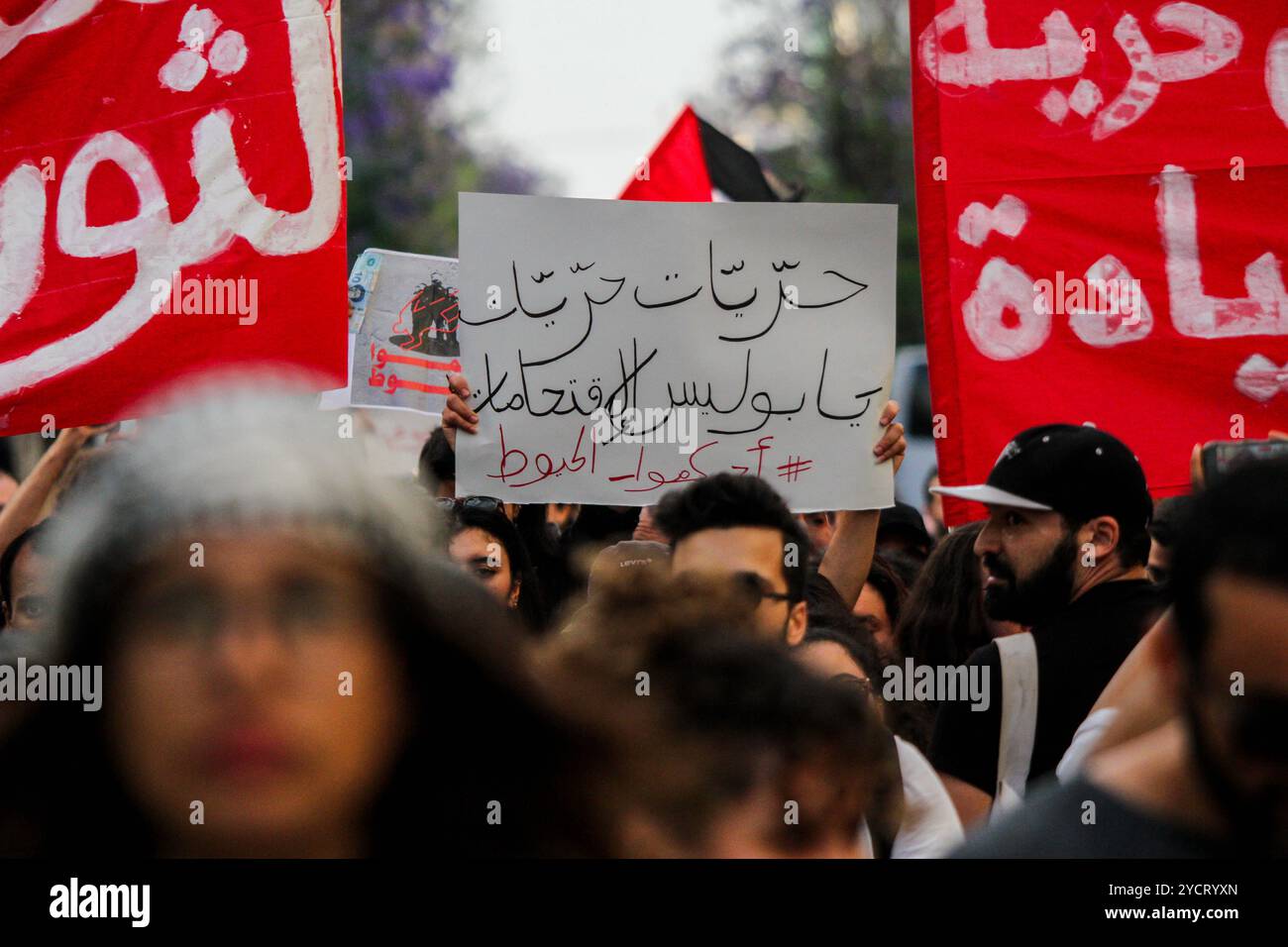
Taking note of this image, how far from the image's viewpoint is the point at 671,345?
13.9 feet

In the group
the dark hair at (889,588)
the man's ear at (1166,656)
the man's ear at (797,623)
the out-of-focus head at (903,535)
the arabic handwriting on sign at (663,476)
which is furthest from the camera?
the out-of-focus head at (903,535)

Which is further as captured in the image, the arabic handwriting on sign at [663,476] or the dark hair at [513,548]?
the dark hair at [513,548]

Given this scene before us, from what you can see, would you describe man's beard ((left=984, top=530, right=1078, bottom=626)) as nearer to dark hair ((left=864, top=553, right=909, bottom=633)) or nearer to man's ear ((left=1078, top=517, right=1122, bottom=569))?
man's ear ((left=1078, top=517, right=1122, bottom=569))

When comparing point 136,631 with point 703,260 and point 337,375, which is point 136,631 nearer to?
point 337,375

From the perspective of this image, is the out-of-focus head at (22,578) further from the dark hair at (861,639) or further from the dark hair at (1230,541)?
the dark hair at (1230,541)

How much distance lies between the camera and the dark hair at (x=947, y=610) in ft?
14.6

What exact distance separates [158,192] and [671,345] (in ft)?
4.66

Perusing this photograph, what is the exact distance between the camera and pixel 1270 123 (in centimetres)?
400

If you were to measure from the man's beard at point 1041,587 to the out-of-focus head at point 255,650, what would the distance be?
266 cm

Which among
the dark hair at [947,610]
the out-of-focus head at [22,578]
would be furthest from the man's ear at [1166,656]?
the out-of-focus head at [22,578]

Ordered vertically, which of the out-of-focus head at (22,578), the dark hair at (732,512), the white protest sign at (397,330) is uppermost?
the white protest sign at (397,330)

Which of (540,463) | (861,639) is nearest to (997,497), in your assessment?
(861,639)

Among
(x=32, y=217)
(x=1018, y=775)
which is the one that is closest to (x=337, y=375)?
(x=32, y=217)

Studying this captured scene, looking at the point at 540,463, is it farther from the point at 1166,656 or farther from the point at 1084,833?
the point at 1084,833
